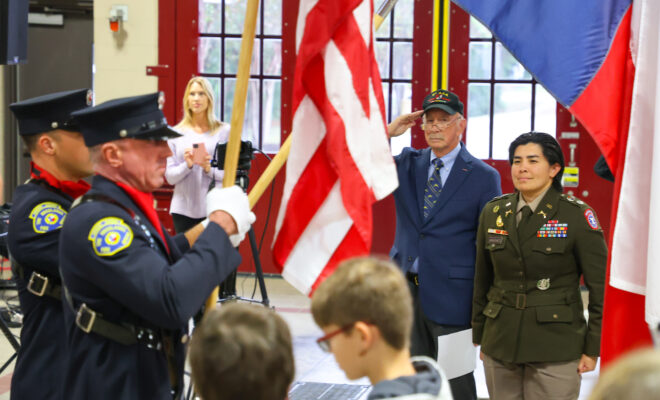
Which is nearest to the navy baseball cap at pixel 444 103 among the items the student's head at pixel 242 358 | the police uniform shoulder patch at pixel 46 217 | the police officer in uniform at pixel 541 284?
the police officer in uniform at pixel 541 284

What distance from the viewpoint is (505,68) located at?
25.2 feet

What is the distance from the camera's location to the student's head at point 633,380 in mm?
1032

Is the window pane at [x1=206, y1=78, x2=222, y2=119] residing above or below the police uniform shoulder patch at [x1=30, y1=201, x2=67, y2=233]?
above

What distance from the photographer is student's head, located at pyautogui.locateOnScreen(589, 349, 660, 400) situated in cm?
103

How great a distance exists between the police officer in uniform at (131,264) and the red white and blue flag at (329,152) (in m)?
0.43

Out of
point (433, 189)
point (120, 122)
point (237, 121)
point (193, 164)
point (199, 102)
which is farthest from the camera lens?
point (199, 102)

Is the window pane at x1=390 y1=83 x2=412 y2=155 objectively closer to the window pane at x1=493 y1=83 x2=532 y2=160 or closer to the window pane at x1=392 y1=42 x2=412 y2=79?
the window pane at x1=392 y1=42 x2=412 y2=79

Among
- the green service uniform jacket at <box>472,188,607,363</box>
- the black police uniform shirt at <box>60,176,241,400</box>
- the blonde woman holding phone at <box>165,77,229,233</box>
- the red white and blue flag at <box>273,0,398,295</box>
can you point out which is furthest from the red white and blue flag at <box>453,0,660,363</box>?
the blonde woman holding phone at <box>165,77,229,233</box>

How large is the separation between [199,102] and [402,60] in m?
2.26

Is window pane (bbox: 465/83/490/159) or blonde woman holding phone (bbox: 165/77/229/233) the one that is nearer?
blonde woman holding phone (bbox: 165/77/229/233)

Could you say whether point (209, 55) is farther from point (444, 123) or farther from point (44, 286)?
point (44, 286)

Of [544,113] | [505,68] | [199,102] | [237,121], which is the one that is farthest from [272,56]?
[237,121]

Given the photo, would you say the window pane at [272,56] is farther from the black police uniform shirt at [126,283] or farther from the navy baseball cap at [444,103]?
the black police uniform shirt at [126,283]

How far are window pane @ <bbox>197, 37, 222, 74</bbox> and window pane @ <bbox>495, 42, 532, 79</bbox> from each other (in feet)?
8.21
